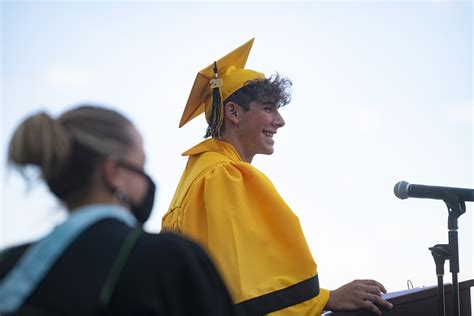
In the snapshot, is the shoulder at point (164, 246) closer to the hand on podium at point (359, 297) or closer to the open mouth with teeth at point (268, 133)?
the hand on podium at point (359, 297)

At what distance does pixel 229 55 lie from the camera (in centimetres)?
459

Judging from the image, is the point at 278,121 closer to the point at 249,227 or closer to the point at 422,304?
the point at 249,227

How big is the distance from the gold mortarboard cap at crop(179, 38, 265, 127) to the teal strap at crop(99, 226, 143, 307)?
2.62 m

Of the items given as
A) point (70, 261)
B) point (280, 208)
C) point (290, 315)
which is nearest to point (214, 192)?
point (280, 208)

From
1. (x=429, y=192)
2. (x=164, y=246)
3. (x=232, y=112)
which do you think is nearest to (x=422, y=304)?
(x=429, y=192)

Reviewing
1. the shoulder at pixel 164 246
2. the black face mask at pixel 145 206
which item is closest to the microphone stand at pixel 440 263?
the black face mask at pixel 145 206

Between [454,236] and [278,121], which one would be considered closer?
[454,236]

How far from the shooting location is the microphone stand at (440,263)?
350cm

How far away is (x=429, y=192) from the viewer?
3.71 meters

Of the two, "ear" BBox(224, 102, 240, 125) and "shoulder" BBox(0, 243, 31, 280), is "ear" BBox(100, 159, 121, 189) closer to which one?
"shoulder" BBox(0, 243, 31, 280)

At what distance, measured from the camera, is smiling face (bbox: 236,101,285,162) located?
4.34 meters

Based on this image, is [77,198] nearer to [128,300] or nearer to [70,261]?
[70,261]

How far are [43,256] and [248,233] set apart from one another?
6.18ft

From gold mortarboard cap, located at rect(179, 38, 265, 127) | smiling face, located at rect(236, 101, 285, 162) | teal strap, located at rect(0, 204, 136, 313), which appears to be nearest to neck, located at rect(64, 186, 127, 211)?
teal strap, located at rect(0, 204, 136, 313)
